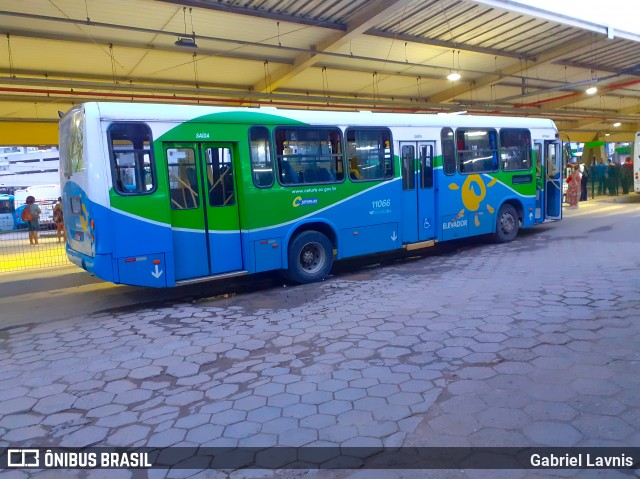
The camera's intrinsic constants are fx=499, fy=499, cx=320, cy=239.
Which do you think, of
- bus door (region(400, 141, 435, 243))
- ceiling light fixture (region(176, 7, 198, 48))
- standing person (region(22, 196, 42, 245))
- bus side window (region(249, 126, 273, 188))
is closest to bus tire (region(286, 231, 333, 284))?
bus side window (region(249, 126, 273, 188))

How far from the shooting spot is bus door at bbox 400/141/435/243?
9977 millimetres

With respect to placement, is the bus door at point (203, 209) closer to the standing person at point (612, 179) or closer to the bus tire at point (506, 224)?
the bus tire at point (506, 224)

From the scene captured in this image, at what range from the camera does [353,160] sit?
922 cm

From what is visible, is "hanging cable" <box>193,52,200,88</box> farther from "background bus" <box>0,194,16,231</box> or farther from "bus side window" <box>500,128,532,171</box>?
"background bus" <box>0,194,16,231</box>

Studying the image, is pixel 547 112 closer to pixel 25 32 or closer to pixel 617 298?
pixel 617 298

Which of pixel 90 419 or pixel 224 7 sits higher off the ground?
pixel 224 7

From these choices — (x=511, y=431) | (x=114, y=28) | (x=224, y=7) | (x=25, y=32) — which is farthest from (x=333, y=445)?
(x=25, y=32)

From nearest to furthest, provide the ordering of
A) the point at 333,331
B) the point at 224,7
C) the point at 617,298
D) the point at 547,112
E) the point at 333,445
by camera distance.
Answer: the point at 333,445, the point at 333,331, the point at 617,298, the point at 224,7, the point at 547,112

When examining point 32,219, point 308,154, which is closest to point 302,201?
point 308,154

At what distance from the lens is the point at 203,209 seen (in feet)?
25.4

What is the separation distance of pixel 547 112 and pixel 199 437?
26288 millimetres

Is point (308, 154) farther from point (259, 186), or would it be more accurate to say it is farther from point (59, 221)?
point (59, 221)

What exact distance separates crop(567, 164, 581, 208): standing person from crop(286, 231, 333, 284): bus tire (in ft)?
51.8

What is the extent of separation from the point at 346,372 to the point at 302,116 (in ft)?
16.8
